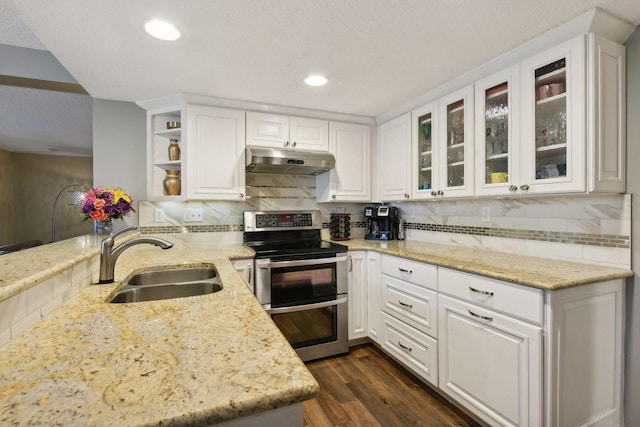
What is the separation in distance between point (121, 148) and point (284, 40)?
177 cm

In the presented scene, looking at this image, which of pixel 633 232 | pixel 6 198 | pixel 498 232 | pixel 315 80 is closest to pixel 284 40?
pixel 315 80

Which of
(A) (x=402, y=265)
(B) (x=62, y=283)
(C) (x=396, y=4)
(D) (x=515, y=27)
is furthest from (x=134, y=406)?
(D) (x=515, y=27)

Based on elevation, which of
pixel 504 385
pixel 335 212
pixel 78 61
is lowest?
pixel 504 385

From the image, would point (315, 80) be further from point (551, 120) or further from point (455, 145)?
point (551, 120)

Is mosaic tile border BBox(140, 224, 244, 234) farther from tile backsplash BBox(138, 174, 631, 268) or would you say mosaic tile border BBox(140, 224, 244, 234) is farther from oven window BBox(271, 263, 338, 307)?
oven window BBox(271, 263, 338, 307)

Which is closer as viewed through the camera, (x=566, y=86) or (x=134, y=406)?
→ (x=134, y=406)

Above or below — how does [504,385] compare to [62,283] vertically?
below

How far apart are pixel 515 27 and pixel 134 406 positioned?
2047mm

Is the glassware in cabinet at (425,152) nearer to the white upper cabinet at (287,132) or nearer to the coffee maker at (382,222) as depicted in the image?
the coffee maker at (382,222)

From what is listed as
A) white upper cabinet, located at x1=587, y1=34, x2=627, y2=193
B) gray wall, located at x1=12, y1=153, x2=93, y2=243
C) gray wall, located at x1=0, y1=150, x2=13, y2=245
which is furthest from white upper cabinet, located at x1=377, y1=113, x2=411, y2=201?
gray wall, located at x1=0, y1=150, x2=13, y2=245

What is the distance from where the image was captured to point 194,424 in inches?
18.8

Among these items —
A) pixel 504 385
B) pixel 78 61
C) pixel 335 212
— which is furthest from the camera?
pixel 335 212

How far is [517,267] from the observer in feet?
5.24

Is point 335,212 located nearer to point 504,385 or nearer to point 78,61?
point 504,385
